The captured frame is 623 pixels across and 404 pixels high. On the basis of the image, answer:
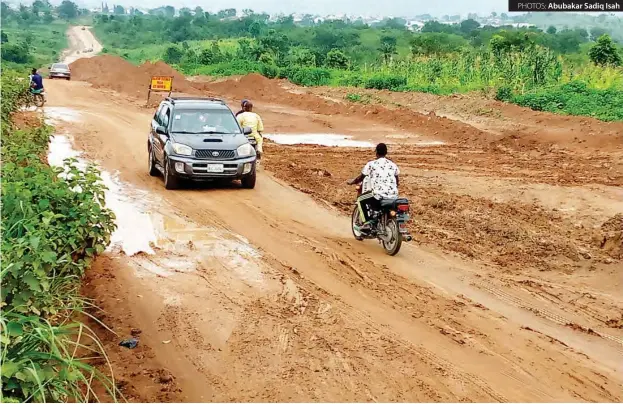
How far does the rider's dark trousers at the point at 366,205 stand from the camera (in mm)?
11953

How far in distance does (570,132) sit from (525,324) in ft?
57.4

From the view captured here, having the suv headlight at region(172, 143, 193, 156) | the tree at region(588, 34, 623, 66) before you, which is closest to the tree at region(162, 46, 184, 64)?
the tree at region(588, 34, 623, 66)

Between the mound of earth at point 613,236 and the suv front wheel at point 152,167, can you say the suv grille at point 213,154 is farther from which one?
the mound of earth at point 613,236

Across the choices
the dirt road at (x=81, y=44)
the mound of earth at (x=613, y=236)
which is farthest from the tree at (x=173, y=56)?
the mound of earth at (x=613, y=236)

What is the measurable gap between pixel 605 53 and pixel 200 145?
33.3 meters

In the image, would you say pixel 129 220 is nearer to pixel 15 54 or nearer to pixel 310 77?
pixel 310 77

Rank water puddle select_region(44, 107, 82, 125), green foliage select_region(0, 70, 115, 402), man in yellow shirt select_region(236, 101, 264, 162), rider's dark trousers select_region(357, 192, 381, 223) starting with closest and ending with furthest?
green foliage select_region(0, 70, 115, 402) → rider's dark trousers select_region(357, 192, 381, 223) → man in yellow shirt select_region(236, 101, 264, 162) → water puddle select_region(44, 107, 82, 125)

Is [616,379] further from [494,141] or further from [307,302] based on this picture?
[494,141]

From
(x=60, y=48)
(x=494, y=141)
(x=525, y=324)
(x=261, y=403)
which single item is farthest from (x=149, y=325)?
(x=60, y=48)

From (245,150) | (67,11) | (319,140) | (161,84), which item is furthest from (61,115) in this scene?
(67,11)

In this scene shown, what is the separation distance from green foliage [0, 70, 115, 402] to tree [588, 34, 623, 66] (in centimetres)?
3824

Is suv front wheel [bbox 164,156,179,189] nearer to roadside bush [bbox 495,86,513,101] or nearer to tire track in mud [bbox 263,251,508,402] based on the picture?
tire track in mud [bbox 263,251,508,402]

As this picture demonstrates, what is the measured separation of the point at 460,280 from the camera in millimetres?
10711

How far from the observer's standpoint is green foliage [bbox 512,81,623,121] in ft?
91.7
